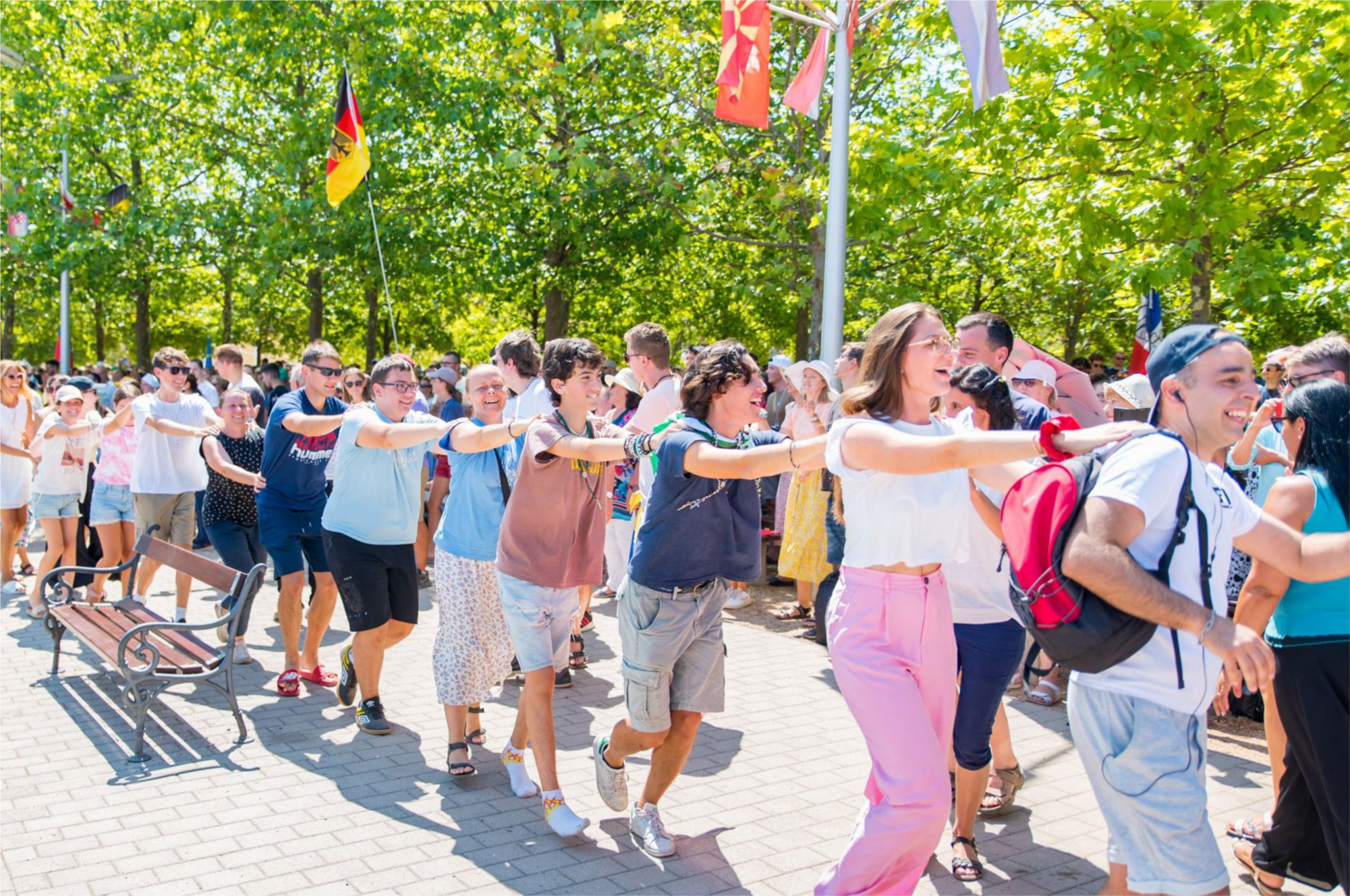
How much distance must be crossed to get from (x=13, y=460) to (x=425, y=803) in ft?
21.7

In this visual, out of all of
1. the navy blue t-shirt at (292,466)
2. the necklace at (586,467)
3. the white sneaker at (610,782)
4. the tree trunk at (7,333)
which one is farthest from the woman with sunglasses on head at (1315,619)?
the tree trunk at (7,333)

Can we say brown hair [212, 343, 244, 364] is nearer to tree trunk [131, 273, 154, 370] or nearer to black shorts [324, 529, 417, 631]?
black shorts [324, 529, 417, 631]

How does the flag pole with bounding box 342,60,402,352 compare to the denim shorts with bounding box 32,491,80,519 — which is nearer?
the flag pole with bounding box 342,60,402,352

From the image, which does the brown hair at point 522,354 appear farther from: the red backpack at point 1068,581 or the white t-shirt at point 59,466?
the white t-shirt at point 59,466

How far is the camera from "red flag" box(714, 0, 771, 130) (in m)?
9.66

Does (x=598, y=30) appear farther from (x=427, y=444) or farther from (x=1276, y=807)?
(x=1276, y=807)

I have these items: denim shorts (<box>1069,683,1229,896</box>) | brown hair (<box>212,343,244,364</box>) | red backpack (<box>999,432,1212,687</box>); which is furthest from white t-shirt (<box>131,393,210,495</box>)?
denim shorts (<box>1069,683,1229,896</box>)

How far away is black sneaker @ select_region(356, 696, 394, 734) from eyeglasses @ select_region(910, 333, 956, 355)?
12.5 feet

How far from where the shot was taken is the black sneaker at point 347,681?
6270 millimetres

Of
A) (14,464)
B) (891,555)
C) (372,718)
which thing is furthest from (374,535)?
(14,464)

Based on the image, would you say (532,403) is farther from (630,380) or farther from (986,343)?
(986,343)

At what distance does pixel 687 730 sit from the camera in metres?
4.38

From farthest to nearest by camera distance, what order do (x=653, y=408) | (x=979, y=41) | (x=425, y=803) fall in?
(x=979, y=41)
(x=653, y=408)
(x=425, y=803)

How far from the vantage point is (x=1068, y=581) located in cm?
269
